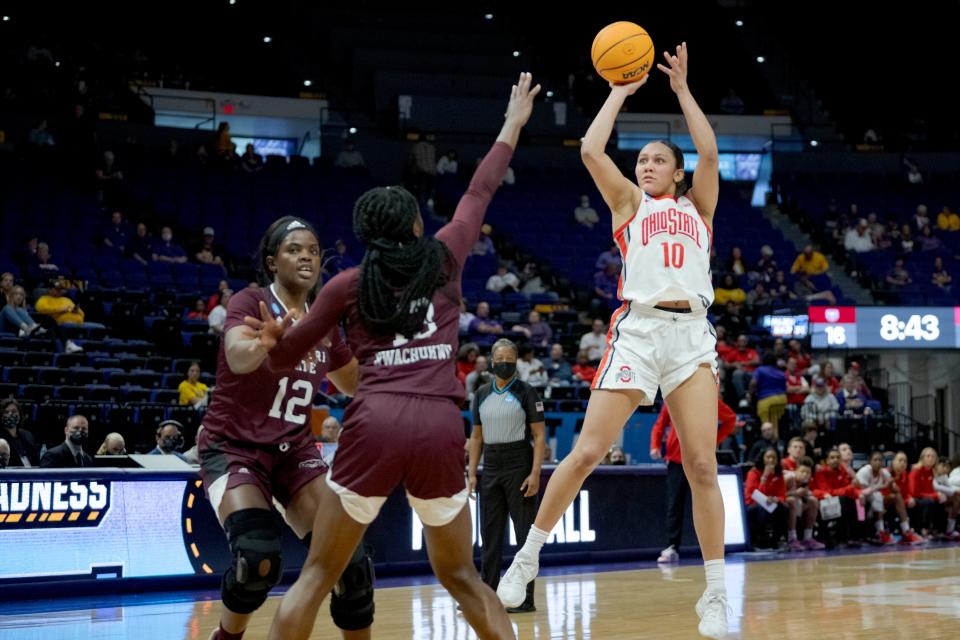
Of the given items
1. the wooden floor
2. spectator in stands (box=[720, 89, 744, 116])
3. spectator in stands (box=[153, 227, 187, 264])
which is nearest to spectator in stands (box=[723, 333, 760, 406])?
the wooden floor

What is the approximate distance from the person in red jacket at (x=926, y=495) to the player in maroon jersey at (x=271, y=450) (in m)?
13.4

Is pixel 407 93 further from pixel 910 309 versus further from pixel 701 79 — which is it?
pixel 910 309

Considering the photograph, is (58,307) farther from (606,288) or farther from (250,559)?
(250,559)

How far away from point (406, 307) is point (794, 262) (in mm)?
22210

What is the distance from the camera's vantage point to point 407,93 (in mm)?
29156

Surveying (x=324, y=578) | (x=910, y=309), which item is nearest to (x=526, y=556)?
(x=324, y=578)

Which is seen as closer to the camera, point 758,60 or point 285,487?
point 285,487

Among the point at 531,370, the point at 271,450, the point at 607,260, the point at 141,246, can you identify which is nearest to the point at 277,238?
the point at 271,450

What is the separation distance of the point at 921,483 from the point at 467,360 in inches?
256

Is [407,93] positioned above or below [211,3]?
below

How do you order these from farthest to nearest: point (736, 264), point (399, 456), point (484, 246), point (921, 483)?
point (736, 264) < point (484, 246) < point (921, 483) < point (399, 456)

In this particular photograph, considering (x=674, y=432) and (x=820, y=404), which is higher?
(x=820, y=404)

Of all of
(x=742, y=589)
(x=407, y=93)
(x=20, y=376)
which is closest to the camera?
(x=742, y=589)

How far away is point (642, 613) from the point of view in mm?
7898
